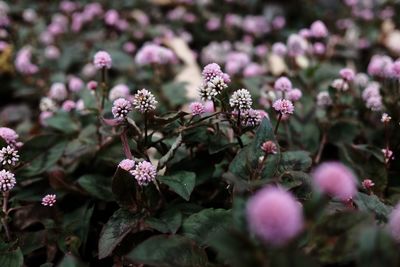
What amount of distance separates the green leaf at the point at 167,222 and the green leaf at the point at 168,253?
147 millimetres

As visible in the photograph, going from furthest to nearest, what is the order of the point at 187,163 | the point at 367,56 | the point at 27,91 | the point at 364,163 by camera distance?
the point at 367,56 < the point at 27,91 < the point at 364,163 < the point at 187,163

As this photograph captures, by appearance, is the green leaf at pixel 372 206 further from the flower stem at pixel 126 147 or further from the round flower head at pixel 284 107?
the flower stem at pixel 126 147

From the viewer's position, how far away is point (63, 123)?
6.93 feet

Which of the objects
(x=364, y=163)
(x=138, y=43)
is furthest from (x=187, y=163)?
(x=138, y=43)

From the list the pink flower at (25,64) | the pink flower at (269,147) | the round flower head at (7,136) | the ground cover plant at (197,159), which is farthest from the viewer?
the pink flower at (25,64)

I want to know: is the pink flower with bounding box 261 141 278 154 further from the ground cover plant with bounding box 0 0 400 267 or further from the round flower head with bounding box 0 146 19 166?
the round flower head with bounding box 0 146 19 166

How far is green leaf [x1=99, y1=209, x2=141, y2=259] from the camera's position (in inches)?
51.5

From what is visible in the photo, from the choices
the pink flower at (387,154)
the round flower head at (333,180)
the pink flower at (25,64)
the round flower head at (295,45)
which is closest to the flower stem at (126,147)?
the round flower head at (333,180)

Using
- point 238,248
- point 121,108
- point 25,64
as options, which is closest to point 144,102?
point 121,108

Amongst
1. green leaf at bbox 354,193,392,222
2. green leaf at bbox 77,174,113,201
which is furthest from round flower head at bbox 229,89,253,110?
green leaf at bbox 77,174,113,201

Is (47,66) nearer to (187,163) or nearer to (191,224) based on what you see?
(187,163)

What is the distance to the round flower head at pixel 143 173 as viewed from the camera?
52.7 inches

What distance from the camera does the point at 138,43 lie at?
140 inches

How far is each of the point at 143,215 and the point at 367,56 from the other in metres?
2.75
